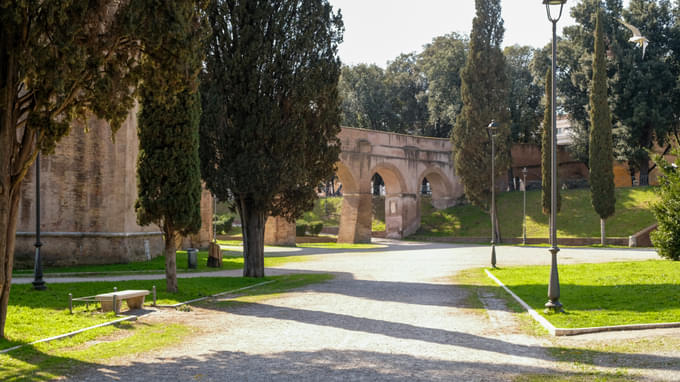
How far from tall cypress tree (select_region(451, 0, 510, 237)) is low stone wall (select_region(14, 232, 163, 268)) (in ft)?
80.5

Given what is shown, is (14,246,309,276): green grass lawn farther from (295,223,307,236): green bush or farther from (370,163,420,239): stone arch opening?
(370,163,420,239): stone arch opening

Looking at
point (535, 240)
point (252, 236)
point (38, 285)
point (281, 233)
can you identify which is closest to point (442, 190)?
point (535, 240)

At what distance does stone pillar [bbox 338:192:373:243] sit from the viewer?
136 ft

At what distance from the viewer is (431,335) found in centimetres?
935

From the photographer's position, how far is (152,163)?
1413 cm

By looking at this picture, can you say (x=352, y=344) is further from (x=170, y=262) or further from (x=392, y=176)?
(x=392, y=176)

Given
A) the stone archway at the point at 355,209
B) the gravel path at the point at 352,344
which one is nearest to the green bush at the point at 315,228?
the stone archway at the point at 355,209

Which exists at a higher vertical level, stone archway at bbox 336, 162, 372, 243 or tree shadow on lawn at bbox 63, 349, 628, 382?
stone archway at bbox 336, 162, 372, 243

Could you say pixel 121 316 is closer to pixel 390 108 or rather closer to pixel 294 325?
pixel 294 325

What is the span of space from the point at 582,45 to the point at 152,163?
130 feet

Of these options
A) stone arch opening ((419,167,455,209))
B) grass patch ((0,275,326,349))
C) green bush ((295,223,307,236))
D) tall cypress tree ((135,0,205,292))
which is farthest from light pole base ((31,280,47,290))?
stone arch opening ((419,167,455,209))

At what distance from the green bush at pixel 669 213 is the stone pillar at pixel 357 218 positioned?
22.3 meters

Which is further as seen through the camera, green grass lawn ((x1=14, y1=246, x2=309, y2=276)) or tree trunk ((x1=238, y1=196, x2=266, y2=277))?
green grass lawn ((x1=14, y1=246, x2=309, y2=276))

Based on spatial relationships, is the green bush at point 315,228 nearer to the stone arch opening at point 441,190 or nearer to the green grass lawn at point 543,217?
the green grass lawn at point 543,217
